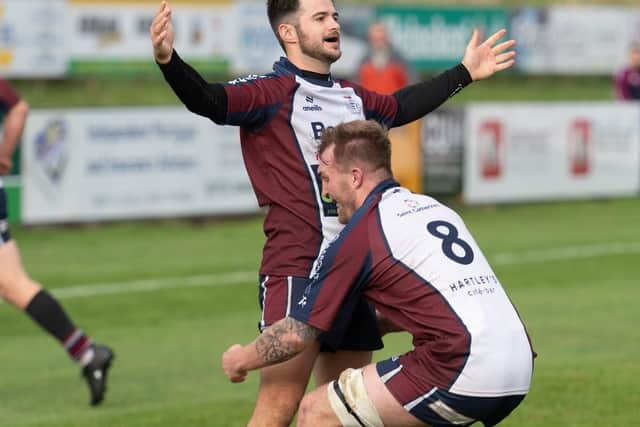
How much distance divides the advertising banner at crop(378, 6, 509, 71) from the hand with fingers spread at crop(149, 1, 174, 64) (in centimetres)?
2139

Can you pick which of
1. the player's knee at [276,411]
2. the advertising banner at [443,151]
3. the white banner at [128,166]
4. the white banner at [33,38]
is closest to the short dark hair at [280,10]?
the player's knee at [276,411]

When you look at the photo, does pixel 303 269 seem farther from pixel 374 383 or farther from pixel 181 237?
pixel 181 237

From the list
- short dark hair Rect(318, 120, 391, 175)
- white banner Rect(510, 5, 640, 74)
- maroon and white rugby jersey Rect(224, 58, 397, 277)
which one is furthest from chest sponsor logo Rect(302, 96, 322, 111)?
white banner Rect(510, 5, 640, 74)

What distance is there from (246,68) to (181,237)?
8.17 metres

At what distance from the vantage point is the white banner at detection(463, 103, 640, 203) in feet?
66.4

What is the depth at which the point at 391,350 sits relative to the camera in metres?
11.1

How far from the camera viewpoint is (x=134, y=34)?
22859 mm

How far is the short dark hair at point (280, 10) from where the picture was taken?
21.5 ft

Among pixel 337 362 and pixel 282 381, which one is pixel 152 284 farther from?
pixel 282 381

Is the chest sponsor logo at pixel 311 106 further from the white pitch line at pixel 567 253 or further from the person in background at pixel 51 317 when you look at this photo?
the white pitch line at pixel 567 253

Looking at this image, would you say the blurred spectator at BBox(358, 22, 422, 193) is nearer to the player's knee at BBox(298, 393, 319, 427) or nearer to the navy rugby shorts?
the navy rugby shorts

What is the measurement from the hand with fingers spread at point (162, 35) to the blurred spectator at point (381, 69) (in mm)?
14225

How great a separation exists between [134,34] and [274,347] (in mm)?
17735

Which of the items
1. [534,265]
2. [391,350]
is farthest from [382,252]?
[534,265]
